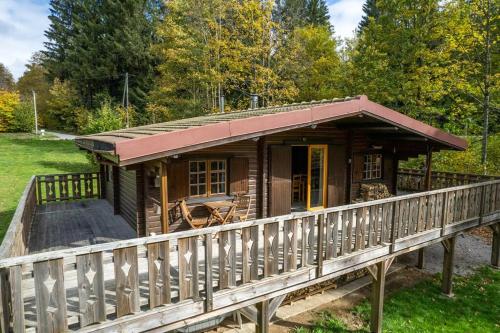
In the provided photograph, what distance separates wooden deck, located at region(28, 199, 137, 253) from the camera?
6.42 metres

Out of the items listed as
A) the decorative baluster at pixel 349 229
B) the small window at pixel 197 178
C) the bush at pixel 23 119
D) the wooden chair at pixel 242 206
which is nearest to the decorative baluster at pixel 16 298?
the small window at pixel 197 178

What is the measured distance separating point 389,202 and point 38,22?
149 feet

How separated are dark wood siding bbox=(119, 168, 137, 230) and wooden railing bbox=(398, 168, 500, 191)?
25.8 ft

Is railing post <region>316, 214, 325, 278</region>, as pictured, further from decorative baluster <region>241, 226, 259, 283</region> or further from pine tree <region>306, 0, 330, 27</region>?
pine tree <region>306, 0, 330, 27</region>

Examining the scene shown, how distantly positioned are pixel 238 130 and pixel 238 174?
186cm

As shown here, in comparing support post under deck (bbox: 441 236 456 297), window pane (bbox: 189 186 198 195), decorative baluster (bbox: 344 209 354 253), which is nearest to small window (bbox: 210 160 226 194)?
window pane (bbox: 189 186 198 195)

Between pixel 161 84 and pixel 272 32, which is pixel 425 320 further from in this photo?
pixel 161 84

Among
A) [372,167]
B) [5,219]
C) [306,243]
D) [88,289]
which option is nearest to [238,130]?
[306,243]

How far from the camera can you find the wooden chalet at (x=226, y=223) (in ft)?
11.2

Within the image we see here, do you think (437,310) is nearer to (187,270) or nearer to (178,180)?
(187,270)

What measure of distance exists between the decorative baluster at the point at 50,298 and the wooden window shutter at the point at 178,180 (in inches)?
133

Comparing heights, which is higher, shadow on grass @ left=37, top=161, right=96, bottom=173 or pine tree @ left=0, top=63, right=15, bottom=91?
pine tree @ left=0, top=63, right=15, bottom=91

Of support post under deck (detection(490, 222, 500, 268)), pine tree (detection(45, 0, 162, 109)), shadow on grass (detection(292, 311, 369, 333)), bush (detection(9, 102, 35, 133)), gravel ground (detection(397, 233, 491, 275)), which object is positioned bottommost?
shadow on grass (detection(292, 311, 369, 333))

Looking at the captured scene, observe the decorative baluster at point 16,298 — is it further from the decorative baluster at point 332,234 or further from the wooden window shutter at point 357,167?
the wooden window shutter at point 357,167
